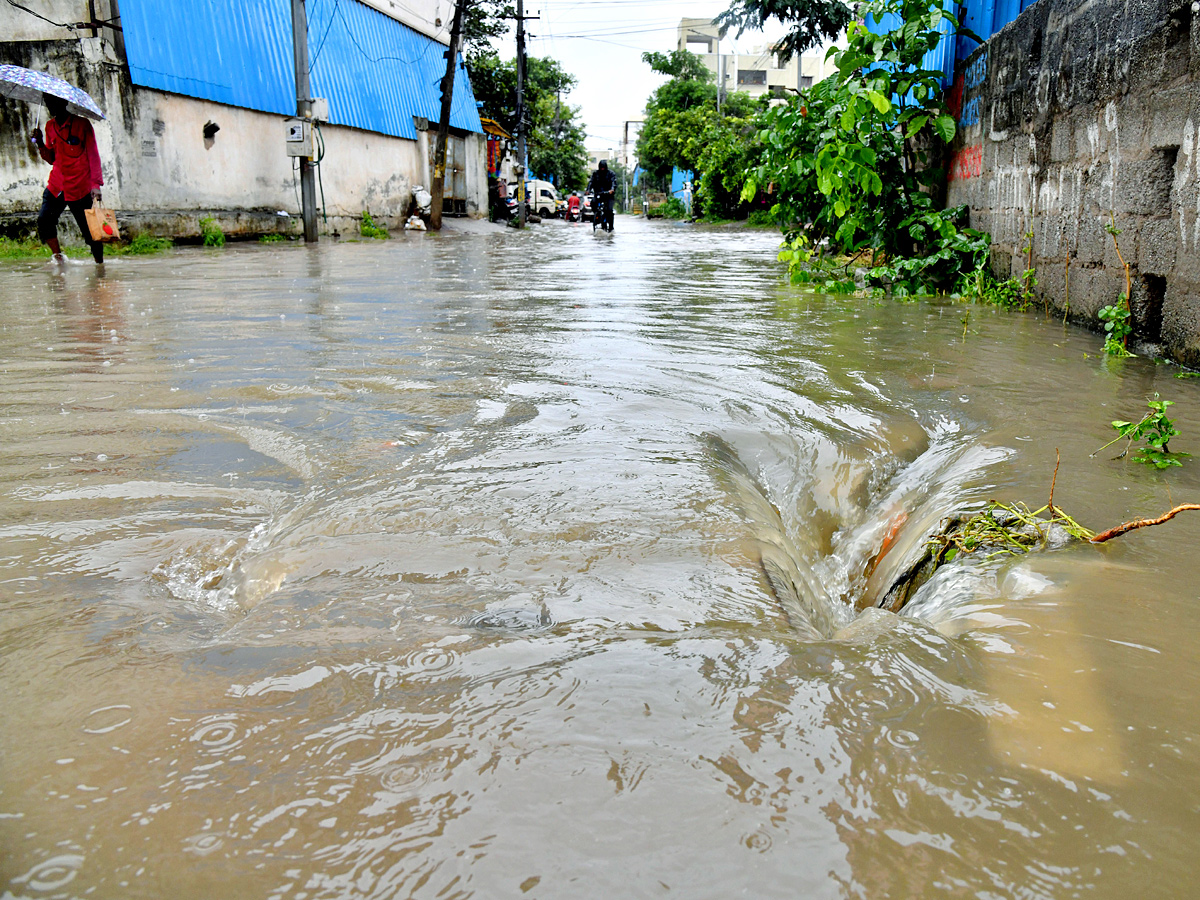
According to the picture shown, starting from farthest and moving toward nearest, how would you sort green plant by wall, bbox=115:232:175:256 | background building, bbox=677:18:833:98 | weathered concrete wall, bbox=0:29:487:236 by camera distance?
1. background building, bbox=677:18:833:98
2. weathered concrete wall, bbox=0:29:487:236
3. green plant by wall, bbox=115:232:175:256

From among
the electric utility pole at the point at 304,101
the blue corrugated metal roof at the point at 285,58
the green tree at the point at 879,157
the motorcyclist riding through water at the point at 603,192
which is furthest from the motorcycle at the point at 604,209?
the green tree at the point at 879,157

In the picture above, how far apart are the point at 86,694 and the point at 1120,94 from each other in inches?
196

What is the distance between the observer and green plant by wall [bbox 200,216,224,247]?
42.8 feet

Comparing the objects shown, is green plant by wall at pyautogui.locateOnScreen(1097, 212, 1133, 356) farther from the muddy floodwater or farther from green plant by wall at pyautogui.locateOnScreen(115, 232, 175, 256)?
green plant by wall at pyautogui.locateOnScreen(115, 232, 175, 256)

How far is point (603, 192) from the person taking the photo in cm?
2038

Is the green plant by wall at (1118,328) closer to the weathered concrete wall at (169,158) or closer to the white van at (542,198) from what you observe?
the weathered concrete wall at (169,158)

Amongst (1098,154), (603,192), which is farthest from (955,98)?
(603,192)

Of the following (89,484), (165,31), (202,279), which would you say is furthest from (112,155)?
(89,484)

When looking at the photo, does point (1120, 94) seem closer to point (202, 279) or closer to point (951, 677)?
point (951, 677)

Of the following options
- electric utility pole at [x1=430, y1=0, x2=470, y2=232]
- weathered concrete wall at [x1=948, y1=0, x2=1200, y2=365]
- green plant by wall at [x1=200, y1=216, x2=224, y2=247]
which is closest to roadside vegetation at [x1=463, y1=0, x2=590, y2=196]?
electric utility pole at [x1=430, y1=0, x2=470, y2=232]

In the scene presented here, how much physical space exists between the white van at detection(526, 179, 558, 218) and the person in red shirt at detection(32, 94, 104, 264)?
2755 cm

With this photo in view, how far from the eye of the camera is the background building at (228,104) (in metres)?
11.7

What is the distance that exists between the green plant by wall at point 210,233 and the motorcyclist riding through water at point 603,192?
870 cm

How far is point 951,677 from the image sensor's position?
1.42 m
